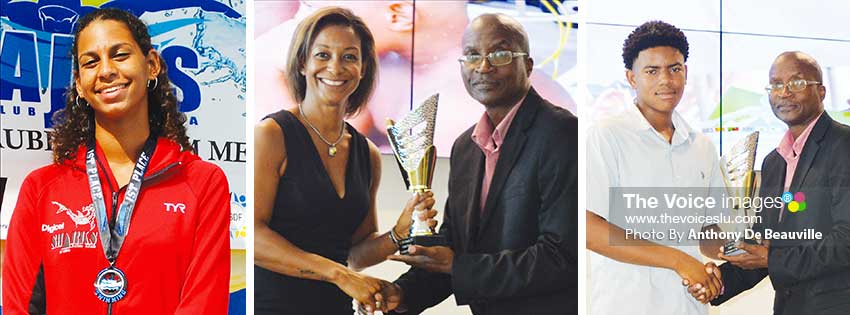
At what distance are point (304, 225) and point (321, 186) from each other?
172 millimetres

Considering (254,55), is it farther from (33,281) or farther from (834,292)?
(834,292)

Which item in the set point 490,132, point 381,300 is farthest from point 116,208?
point 490,132

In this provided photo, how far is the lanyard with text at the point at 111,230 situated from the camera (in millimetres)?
3818

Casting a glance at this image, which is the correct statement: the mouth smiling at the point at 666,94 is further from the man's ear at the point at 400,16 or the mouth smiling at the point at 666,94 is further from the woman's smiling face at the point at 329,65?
Answer: the woman's smiling face at the point at 329,65

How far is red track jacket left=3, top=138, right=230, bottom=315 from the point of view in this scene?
3.84 metres

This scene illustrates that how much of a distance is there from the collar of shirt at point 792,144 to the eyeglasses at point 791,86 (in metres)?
0.14

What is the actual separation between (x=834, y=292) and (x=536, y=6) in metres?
1.73

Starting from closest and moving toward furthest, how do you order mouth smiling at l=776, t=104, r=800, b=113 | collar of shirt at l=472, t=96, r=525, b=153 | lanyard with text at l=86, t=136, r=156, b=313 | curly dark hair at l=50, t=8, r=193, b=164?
lanyard with text at l=86, t=136, r=156, b=313 < curly dark hair at l=50, t=8, r=193, b=164 < collar of shirt at l=472, t=96, r=525, b=153 < mouth smiling at l=776, t=104, r=800, b=113

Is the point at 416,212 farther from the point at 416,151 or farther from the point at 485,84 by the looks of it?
the point at 485,84

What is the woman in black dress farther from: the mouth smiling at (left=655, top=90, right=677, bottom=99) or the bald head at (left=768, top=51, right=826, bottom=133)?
the bald head at (left=768, top=51, right=826, bottom=133)

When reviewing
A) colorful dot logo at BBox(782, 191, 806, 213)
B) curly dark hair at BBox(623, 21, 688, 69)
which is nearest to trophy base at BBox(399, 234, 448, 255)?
curly dark hair at BBox(623, 21, 688, 69)

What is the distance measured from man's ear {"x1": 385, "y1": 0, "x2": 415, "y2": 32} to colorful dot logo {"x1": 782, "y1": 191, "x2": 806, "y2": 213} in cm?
175

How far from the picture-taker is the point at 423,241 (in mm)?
4105

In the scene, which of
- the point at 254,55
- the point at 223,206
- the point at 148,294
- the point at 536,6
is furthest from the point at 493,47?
the point at 148,294
